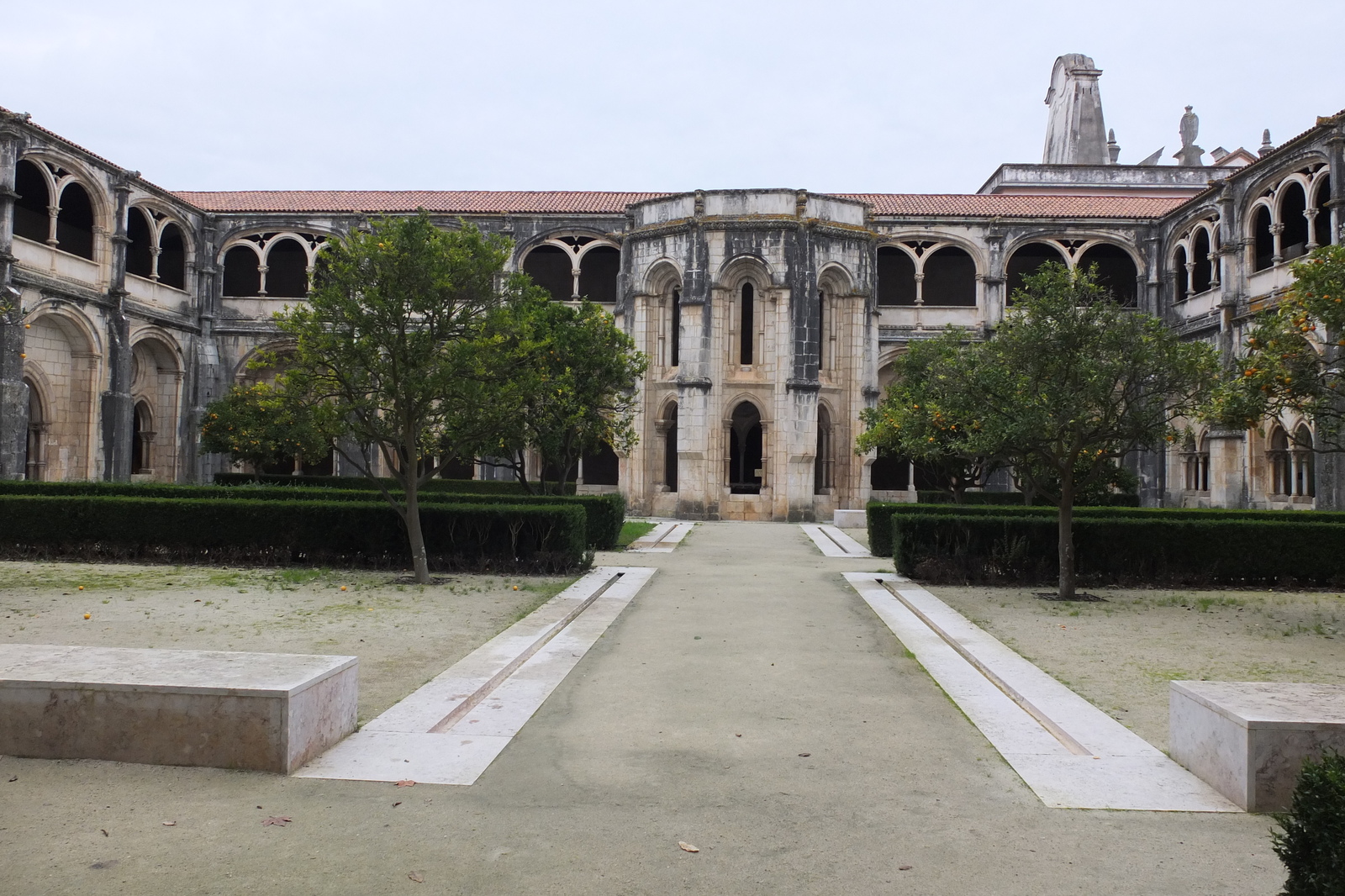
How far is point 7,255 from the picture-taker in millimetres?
23781

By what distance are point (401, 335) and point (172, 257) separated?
87.9 feet

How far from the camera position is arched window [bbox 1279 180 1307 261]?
2569 cm

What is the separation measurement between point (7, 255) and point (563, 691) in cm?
2424

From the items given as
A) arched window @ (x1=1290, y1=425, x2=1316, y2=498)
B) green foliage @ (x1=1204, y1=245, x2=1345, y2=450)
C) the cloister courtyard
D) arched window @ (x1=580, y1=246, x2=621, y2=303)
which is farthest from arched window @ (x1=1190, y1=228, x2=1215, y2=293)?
the cloister courtyard

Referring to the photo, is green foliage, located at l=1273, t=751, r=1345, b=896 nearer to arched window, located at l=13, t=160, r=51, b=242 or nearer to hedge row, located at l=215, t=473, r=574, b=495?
hedge row, located at l=215, t=473, r=574, b=495

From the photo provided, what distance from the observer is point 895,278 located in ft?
117

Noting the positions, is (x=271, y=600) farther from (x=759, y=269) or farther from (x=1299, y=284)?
(x=759, y=269)

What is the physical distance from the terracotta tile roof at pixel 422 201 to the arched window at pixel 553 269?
6.37ft

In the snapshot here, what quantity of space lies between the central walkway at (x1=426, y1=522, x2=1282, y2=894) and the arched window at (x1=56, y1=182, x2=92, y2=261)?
2889 centimetres

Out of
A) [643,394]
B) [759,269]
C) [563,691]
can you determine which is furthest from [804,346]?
[563,691]

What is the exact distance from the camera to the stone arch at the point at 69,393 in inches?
1072

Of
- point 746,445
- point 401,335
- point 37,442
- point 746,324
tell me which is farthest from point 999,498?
point 37,442

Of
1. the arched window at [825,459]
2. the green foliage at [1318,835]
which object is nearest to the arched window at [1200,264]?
the arched window at [825,459]

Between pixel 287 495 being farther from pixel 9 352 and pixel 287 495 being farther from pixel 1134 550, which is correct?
pixel 1134 550
